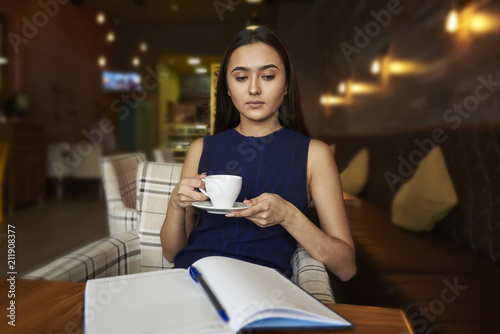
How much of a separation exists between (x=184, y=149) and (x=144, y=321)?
1.03 m

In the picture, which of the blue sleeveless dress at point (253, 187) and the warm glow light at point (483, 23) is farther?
the warm glow light at point (483, 23)

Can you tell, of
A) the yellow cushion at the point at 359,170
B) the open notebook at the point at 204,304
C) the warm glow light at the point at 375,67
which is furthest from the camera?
the warm glow light at the point at 375,67

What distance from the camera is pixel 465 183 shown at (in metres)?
1.72

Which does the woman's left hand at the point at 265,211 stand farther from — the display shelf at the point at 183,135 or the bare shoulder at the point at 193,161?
the display shelf at the point at 183,135

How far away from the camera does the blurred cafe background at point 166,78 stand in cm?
251

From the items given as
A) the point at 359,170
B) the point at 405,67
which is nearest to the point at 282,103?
the point at 359,170

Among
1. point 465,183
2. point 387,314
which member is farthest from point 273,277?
point 465,183

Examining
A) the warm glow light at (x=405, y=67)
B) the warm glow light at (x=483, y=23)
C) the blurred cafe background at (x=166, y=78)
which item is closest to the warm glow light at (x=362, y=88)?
the blurred cafe background at (x=166, y=78)

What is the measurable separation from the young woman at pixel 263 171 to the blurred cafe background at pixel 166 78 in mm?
210

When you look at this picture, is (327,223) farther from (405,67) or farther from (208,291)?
(405,67)

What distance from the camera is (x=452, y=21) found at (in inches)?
109

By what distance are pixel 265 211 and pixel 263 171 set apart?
30cm

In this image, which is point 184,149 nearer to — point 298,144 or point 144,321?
point 298,144

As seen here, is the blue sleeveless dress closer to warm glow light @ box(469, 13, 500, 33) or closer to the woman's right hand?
the woman's right hand
